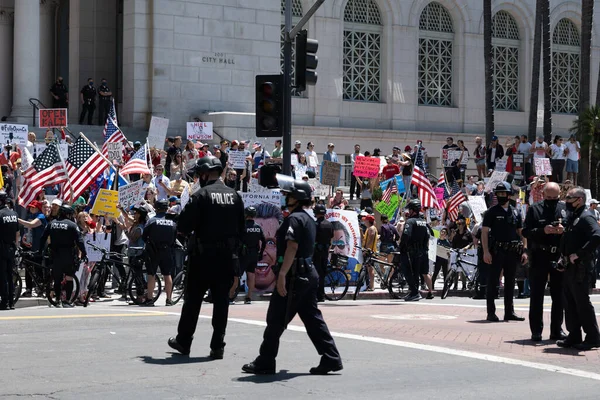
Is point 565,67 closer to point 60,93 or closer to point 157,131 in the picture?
point 60,93

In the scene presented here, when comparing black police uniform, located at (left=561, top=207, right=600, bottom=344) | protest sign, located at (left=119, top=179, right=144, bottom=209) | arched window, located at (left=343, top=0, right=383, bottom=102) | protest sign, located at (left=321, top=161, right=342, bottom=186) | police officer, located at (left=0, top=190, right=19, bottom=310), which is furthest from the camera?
arched window, located at (left=343, top=0, right=383, bottom=102)

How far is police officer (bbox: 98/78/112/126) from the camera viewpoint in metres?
31.4

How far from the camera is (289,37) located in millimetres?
18797

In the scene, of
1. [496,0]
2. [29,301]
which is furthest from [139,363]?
[496,0]

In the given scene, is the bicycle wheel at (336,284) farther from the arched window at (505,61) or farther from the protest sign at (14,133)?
the arched window at (505,61)

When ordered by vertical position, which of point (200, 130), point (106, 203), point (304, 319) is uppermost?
point (200, 130)

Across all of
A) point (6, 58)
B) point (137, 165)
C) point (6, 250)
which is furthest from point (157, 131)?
point (6, 58)

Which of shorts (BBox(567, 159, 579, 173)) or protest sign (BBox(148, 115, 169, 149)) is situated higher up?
protest sign (BBox(148, 115, 169, 149))

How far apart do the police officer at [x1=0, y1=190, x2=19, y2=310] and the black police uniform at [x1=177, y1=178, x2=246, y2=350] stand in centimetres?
706

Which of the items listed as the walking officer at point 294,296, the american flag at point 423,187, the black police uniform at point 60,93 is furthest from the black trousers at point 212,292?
the black police uniform at point 60,93

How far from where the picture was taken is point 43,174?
69.2 ft

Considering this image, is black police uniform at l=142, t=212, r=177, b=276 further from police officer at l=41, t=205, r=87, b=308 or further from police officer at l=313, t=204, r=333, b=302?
police officer at l=313, t=204, r=333, b=302

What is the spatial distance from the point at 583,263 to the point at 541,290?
1.13 meters

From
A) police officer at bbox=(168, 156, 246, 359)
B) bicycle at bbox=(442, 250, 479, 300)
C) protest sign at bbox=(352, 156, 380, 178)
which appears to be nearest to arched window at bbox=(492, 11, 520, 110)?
protest sign at bbox=(352, 156, 380, 178)
